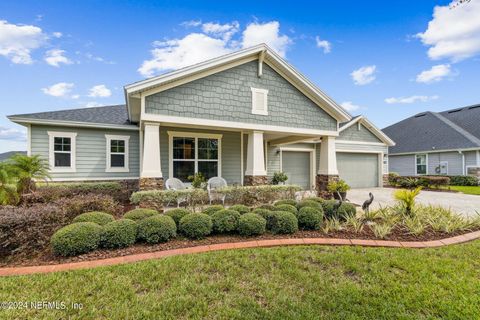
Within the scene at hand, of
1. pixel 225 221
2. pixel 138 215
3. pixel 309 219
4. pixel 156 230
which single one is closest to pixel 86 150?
pixel 138 215

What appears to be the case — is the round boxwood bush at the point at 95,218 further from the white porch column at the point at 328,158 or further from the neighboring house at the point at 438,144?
the neighboring house at the point at 438,144

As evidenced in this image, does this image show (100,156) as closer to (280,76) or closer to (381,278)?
(280,76)

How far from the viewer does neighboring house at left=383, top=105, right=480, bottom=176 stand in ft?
56.7

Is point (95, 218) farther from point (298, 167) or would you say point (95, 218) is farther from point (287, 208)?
point (298, 167)

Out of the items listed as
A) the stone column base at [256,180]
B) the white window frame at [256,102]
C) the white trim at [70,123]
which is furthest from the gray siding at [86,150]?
the white window frame at [256,102]

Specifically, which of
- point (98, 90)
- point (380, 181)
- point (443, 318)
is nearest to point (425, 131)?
point (380, 181)

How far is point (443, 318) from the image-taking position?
2453mm

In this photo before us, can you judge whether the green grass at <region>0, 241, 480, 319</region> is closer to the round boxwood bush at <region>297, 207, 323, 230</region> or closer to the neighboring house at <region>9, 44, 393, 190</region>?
the round boxwood bush at <region>297, 207, 323, 230</region>

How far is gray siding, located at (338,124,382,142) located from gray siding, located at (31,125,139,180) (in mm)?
13534

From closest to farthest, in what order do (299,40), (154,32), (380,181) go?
(154,32) → (299,40) → (380,181)

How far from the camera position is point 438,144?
61.8 feet

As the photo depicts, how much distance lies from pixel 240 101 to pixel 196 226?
239 inches

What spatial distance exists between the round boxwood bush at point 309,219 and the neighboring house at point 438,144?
18658mm

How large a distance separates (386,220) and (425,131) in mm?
20804
